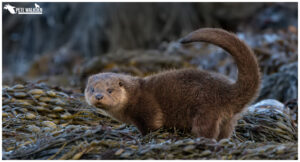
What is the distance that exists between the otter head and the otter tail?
3.90ft

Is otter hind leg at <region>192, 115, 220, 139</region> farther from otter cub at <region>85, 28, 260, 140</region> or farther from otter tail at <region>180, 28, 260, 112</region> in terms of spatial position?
otter tail at <region>180, 28, 260, 112</region>

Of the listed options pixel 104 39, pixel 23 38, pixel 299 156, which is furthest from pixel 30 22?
pixel 299 156

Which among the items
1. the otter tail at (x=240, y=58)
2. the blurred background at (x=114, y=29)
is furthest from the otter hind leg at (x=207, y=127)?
the blurred background at (x=114, y=29)

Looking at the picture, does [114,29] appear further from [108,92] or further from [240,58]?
[240,58]

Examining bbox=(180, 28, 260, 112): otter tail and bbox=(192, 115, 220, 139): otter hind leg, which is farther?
bbox=(192, 115, 220, 139): otter hind leg

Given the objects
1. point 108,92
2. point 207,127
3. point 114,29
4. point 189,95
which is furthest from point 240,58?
point 114,29

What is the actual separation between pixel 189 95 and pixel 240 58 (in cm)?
76

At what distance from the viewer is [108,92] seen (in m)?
5.19

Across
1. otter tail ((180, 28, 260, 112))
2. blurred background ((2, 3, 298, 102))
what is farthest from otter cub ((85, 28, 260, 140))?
blurred background ((2, 3, 298, 102))

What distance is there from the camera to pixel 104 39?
49.0ft

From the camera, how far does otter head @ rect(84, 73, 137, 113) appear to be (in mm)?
5047

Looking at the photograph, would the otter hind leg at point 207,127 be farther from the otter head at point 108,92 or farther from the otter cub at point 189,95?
the otter head at point 108,92

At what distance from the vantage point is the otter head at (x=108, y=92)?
5047 mm

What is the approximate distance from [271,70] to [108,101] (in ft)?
19.0
